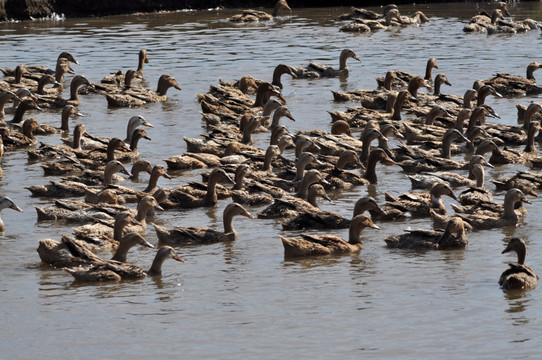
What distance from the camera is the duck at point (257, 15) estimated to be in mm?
49531

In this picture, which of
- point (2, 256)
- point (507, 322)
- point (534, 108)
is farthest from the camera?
point (534, 108)

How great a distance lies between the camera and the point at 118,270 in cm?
1538

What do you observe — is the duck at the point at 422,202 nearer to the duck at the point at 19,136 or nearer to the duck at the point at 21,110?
the duck at the point at 19,136

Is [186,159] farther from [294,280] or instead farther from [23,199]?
[294,280]

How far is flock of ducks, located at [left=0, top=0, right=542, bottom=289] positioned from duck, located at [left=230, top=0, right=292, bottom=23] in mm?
17304

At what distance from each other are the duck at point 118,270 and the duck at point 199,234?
1.45 m

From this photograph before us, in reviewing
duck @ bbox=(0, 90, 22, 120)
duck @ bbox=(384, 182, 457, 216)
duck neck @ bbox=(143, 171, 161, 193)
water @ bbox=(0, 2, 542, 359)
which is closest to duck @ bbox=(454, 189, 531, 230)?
water @ bbox=(0, 2, 542, 359)

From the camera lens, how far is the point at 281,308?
14.2 metres

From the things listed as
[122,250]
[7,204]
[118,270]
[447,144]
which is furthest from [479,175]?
[7,204]

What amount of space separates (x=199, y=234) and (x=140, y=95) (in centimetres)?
1403

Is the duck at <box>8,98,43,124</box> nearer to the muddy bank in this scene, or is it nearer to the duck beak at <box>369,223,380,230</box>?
the duck beak at <box>369,223,380,230</box>

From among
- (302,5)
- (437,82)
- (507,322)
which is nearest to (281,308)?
(507,322)

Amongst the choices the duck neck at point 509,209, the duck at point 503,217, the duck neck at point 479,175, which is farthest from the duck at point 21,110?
the duck neck at point 509,209

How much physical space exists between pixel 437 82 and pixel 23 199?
13944 millimetres
